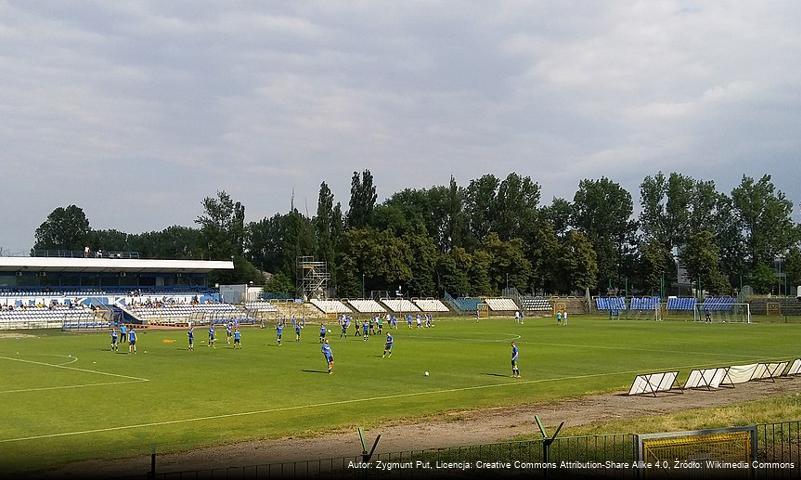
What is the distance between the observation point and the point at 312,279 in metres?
127

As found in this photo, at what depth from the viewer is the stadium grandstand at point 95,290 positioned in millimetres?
92688

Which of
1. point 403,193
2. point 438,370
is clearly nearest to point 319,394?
point 438,370

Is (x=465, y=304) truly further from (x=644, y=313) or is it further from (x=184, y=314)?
(x=184, y=314)

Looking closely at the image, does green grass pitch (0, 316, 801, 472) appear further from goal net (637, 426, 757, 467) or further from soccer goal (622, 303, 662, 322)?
soccer goal (622, 303, 662, 322)

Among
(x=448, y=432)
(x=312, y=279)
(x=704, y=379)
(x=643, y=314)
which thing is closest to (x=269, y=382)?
(x=448, y=432)

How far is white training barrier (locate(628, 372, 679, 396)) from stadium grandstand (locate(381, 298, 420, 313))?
86.1 metres

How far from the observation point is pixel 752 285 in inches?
5581

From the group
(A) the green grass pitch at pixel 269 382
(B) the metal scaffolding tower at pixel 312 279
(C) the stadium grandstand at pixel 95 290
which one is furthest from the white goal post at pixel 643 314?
(C) the stadium grandstand at pixel 95 290

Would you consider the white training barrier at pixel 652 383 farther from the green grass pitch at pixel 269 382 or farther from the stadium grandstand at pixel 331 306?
the stadium grandstand at pixel 331 306

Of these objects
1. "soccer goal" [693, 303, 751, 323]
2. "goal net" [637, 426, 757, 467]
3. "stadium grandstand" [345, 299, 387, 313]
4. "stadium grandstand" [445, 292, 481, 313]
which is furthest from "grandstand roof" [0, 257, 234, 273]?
"goal net" [637, 426, 757, 467]

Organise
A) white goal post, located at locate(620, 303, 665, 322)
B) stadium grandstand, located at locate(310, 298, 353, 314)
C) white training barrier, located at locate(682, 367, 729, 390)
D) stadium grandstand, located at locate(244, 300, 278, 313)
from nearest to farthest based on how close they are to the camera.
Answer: white training barrier, located at locate(682, 367, 729, 390)
stadium grandstand, located at locate(244, 300, 278, 313)
stadium grandstand, located at locate(310, 298, 353, 314)
white goal post, located at locate(620, 303, 665, 322)

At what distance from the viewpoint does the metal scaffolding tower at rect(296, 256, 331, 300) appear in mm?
125094

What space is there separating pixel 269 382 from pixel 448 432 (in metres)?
15.7

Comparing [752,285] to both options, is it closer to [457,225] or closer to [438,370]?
[457,225]
